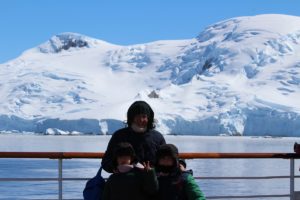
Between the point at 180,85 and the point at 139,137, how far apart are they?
126100 mm

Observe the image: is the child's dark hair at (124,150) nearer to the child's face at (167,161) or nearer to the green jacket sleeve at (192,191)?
the child's face at (167,161)

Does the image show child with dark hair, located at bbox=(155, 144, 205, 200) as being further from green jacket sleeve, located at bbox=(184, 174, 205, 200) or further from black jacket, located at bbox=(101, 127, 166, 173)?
black jacket, located at bbox=(101, 127, 166, 173)

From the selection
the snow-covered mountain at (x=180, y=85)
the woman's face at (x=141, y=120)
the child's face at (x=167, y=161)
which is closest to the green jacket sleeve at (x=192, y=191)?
the child's face at (x=167, y=161)

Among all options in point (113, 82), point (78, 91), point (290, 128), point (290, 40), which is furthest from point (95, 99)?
point (290, 128)

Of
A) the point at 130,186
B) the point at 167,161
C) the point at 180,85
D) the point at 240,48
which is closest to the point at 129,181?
the point at 130,186

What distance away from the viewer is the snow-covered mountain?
92688 millimetres

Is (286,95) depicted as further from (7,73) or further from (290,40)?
(7,73)

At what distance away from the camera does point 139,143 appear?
406cm

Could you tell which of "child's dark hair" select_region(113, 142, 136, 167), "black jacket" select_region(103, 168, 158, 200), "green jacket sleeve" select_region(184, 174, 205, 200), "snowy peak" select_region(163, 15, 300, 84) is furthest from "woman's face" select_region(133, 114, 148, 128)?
"snowy peak" select_region(163, 15, 300, 84)

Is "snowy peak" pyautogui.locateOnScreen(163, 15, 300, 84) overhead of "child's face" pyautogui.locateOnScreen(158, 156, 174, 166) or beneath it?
overhead

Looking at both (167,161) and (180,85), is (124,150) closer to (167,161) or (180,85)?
(167,161)

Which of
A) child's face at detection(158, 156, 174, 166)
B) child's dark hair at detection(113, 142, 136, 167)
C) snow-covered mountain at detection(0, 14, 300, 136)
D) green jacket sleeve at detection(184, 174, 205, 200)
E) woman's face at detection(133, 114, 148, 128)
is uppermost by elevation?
snow-covered mountain at detection(0, 14, 300, 136)

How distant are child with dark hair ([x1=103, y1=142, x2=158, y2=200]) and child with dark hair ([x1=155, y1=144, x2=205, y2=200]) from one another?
10cm

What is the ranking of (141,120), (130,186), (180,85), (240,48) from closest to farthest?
(130,186)
(141,120)
(240,48)
(180,85)
